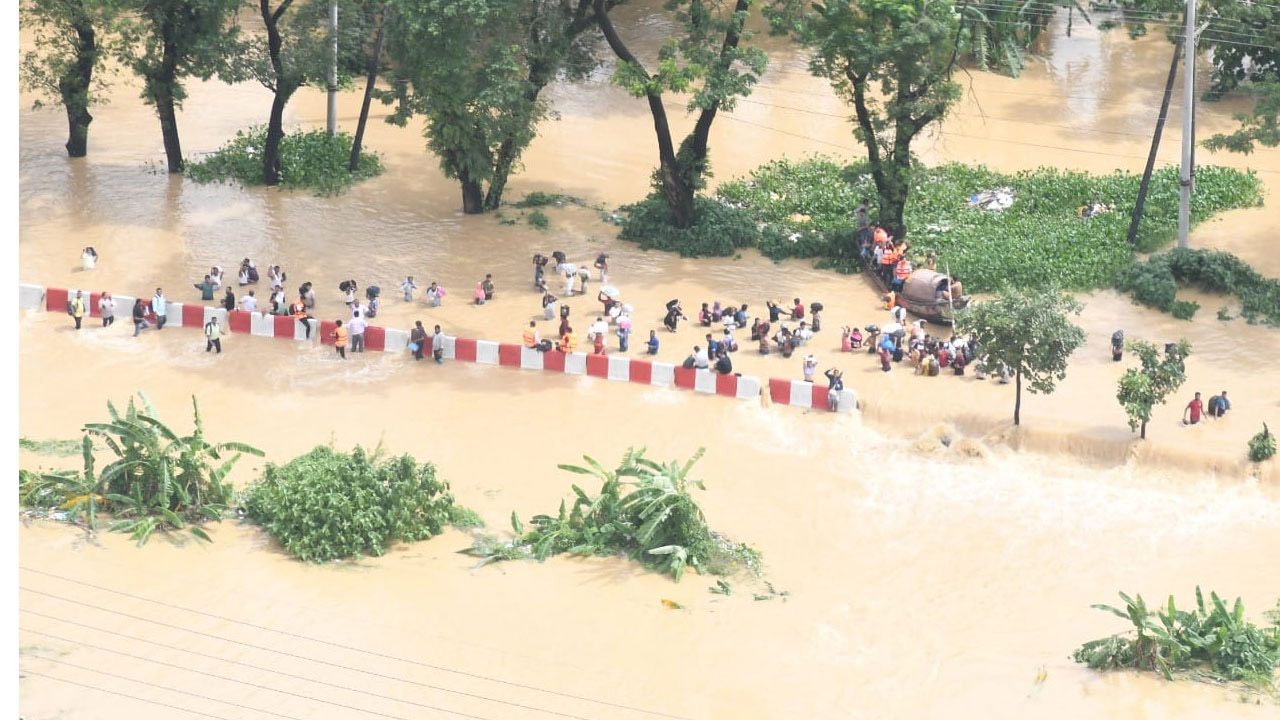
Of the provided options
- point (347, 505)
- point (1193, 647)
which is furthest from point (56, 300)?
point (1193, 647)

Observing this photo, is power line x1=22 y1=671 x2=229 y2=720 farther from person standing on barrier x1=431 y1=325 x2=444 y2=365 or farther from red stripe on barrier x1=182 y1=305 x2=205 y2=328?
red stripe on barrier x1=182 y1=305 x2=205 y2=328

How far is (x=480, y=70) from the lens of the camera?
3266 cm

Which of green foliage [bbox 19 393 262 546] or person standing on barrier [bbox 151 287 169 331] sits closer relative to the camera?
green foliage [bbox 19 393 262 546]

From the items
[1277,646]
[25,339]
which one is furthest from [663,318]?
[1277,646]

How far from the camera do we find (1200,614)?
20.6m

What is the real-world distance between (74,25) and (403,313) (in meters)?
11.4

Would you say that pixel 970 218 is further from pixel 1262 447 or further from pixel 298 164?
pixel 298 164

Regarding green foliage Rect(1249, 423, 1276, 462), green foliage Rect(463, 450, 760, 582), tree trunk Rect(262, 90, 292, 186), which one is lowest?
green foliage Rect(463, 450, 760, 582)

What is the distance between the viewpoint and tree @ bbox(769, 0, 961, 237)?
31.6m

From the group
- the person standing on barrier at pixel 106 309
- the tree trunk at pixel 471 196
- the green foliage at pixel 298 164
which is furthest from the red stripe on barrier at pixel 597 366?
the green foliage at pixel 298 164

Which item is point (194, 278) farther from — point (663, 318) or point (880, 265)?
point (880, 265)

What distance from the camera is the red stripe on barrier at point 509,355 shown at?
94.9 ft

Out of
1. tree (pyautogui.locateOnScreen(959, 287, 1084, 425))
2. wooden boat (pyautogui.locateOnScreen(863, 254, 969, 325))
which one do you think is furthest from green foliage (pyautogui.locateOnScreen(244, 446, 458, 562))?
wooden boat (pyautogui.locateOnScreen(863, 254, 969, 325))

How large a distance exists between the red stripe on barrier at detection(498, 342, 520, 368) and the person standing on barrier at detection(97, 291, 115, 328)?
7.58m
